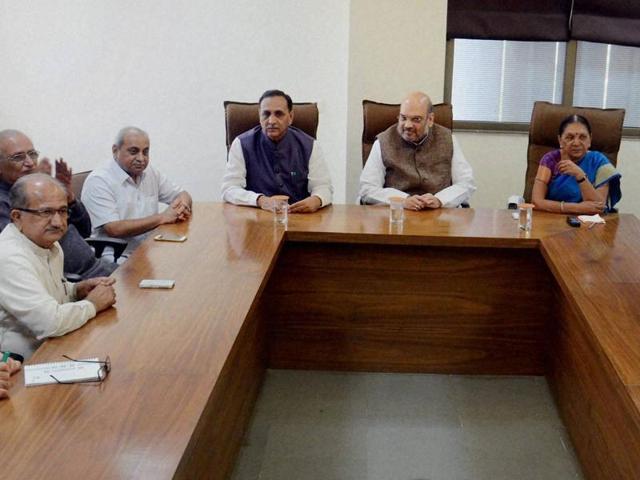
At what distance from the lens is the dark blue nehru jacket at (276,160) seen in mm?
3227

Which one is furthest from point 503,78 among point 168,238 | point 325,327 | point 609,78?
point 168,238

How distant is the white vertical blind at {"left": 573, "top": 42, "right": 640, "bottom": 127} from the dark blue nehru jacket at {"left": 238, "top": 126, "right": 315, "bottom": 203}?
231 cm

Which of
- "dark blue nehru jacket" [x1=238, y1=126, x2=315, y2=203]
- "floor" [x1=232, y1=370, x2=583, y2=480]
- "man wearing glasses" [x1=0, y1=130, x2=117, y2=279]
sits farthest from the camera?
"dark blue nehru jacket" [x1=238, y1=126, x2=315, y2=203]

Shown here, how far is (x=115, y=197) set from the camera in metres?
2.91

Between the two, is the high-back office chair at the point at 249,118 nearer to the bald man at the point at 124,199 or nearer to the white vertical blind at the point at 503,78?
the bald man at the point at 124,199

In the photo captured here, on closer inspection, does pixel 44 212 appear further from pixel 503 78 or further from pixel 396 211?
pixel 503 78

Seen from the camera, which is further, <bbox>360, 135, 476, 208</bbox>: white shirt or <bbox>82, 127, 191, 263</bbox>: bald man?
<bbox>360, 135, 476, 208</bbox>: white shirt

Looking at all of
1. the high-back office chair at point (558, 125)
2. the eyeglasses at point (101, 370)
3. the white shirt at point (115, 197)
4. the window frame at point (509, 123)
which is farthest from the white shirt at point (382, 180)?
the eyeglasses at point (101, 370)

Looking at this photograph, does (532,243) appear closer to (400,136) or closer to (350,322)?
(350,322)

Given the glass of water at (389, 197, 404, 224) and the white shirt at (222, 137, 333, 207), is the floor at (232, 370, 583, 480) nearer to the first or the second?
the glass of water at (389, 197, 404, 224)

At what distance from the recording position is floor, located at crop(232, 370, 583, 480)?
2.14 meters

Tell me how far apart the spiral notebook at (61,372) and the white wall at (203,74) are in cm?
303

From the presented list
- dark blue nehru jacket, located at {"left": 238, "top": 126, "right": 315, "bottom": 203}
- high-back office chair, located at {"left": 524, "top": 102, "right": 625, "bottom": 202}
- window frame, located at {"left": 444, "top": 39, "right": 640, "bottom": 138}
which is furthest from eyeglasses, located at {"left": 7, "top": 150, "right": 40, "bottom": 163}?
window frame, located at {"left": 444, "top": 39, "right": 640, "bottom": 138}

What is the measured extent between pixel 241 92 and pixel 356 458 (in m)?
2.77
